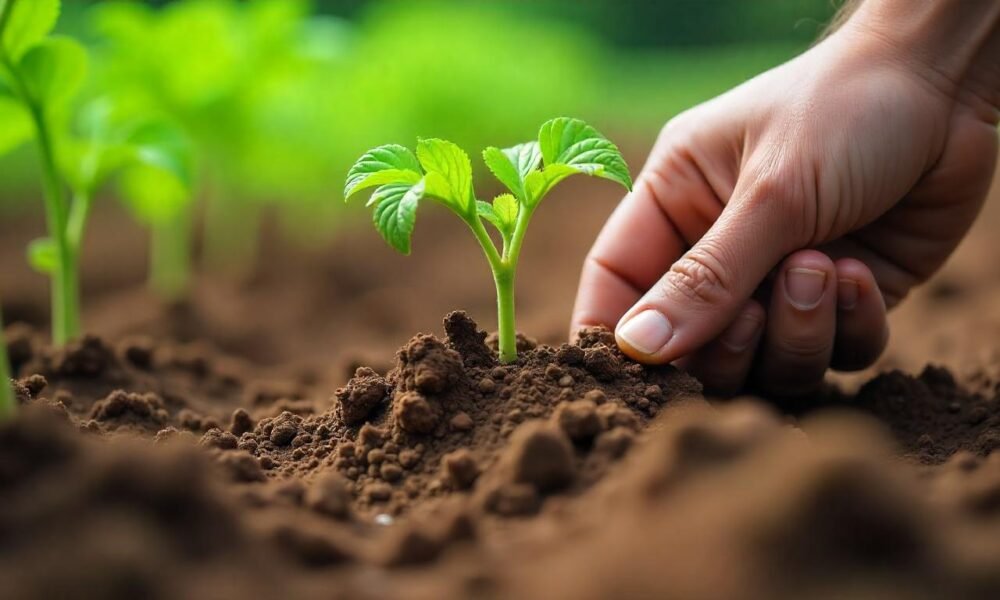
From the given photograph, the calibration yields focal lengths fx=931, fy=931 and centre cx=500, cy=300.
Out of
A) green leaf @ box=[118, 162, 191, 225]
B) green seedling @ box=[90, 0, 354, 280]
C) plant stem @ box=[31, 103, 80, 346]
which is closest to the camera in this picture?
plant stem @ box=[31, 103, 80, 346]

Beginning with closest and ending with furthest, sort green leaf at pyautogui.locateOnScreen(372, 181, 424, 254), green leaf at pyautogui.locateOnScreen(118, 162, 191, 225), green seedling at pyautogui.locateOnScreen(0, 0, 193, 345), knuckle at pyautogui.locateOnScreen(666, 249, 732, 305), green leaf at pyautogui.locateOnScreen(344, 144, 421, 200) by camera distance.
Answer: green leaf at pyautogui.locateOnScreen(372, 181, 424, 254) → green leaf at pyautogui.locateOnScreen(344, 144, 421, 200) → knuckle at pyautogui.locateOnScreen(666, 249, 732, 305) → green seedling at pyautogui.locateOnScreen(0, 0, 193, 345) → green leaf at pyautogui.locateOnScreen(118, 162, 191, 225)

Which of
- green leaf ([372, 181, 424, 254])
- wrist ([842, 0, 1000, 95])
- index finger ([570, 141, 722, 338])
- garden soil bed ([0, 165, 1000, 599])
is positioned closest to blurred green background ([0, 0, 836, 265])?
wrist ([842, 0, 1000, 95])

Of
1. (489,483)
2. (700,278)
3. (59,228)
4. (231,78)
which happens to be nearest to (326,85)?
(231,78)

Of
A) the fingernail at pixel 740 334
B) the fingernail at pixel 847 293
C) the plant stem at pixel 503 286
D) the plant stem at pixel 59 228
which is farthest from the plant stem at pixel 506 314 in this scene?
the plant stem at pixel 59 228

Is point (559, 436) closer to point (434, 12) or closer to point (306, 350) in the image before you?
point (306, 350)

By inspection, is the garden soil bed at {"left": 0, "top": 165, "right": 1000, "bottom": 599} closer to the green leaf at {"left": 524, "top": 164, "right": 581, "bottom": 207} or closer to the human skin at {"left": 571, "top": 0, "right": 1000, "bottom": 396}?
the human skin at {"left": 571, "top": 0, "right": 1000, "bottom": 396}

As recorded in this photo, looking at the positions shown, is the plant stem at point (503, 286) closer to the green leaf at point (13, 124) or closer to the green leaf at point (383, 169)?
the green leaf at point (383, 169)

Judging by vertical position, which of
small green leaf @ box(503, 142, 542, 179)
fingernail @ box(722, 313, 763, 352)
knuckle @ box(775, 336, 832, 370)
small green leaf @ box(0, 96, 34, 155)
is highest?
small green leaf @ box(503, 142, 542, 179)

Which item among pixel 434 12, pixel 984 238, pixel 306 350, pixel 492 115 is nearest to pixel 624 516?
pixel 306 350
